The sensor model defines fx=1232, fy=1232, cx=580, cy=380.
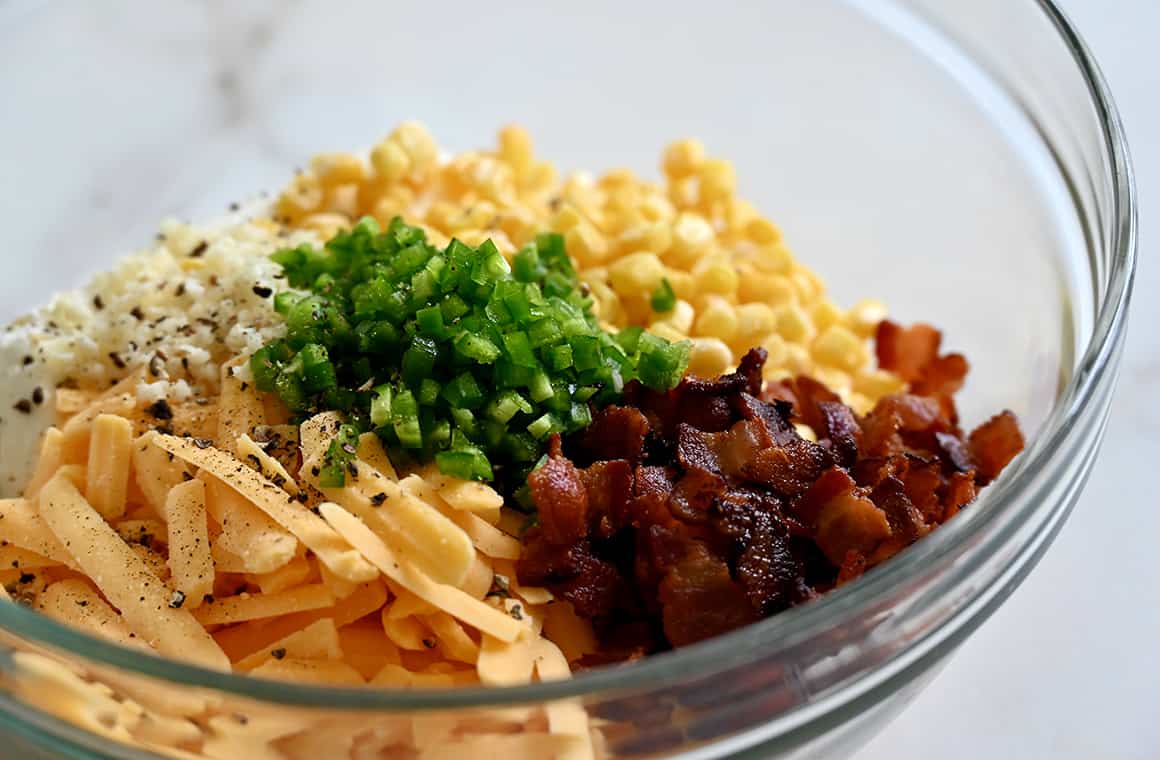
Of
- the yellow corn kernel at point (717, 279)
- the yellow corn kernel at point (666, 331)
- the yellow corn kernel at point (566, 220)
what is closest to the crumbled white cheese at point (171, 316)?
the yellow corn kernel at point (566, 220)

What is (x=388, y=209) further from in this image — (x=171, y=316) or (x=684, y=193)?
(x=684, y=193)

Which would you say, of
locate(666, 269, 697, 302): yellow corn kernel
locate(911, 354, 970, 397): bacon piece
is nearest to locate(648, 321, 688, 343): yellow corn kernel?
locate(666, 269, 697, 302): yellow corn kernel

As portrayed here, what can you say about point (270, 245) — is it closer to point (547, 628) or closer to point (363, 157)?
point (363, 157)

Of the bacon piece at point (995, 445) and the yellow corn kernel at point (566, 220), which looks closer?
the bacon piece at point (995, 445)

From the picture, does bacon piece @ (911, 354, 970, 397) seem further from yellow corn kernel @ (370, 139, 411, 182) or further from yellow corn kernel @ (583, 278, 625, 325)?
yellow corn kernel @ (370, 139, 411, 182)

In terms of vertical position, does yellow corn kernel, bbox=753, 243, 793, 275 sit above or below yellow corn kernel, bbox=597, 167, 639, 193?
below

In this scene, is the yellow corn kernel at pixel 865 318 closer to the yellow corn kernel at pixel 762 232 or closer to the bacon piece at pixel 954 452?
the yellow corn kernel at pixel 762 232
